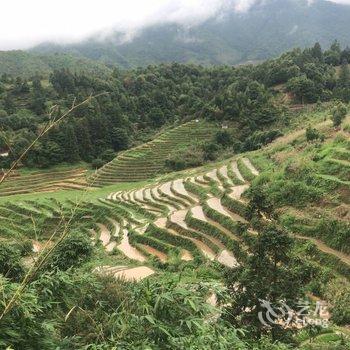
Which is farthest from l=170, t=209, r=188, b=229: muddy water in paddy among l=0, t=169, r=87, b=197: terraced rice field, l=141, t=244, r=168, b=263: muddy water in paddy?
l=0, t=169, r=87, b=197: terraced rice field

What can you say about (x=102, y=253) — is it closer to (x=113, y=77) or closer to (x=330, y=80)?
(x=330, y=80)

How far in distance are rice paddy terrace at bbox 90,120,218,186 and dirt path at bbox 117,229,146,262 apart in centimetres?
1556

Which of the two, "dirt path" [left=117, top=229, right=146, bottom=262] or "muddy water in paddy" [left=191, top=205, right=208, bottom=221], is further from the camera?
"muddy water in paddy" [left=191, top=205, right=208, bottom=221]

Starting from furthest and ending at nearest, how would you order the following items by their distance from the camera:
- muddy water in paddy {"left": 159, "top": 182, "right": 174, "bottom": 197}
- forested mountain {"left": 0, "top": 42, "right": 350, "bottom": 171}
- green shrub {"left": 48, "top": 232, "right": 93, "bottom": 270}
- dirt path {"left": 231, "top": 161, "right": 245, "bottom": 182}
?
forested mountain {"left": 0, "top": 42, "right": 350, "bottom": 171} → muddy water in paddy {"left": 159, "top": 182, "right": 174, "bottom": 197} → dirt path {"left": 231, "top": 161, "right": 245, "bottom": 182} → green shrub {"left": 48, "top": 232, "right": 93, "bottom": 270}

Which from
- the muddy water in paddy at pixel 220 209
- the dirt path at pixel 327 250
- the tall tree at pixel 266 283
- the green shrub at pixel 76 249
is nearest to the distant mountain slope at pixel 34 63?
the muddy water in paddy at pixel 220 209

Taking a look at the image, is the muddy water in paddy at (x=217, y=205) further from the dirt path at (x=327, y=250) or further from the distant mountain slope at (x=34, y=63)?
the distant mountain slope at (x=34, y=63)

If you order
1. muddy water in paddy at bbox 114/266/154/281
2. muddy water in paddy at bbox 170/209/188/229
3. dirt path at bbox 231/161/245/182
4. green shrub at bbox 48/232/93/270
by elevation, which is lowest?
muddy water in paddy at bbox 114/266/154/281

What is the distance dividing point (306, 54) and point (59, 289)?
57.7m

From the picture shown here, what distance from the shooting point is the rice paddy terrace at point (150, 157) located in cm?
3984

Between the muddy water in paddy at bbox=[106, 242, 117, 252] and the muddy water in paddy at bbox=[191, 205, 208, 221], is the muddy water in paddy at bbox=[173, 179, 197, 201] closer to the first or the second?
the muddy water in paddy at bbox=[191, 205, 208, 221]

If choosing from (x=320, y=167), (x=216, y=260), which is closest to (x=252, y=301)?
(x=216, y=260)

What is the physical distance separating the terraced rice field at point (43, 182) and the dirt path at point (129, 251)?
16832mm

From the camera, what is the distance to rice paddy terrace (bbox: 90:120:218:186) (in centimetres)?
3984

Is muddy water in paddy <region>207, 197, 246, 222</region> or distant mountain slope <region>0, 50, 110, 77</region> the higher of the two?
distant mountain slope <region>0, 50, 110, 77</region>
